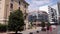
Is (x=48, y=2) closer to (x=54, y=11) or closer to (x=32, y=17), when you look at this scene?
(x=54, y=11)

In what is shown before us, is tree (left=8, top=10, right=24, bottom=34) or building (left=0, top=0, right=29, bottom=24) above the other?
building (left=0, top=0, right=29, bottom=24)

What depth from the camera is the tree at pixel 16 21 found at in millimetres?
2943

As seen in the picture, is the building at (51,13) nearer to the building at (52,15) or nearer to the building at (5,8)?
the building at (52,15)

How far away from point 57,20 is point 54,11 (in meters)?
0.12

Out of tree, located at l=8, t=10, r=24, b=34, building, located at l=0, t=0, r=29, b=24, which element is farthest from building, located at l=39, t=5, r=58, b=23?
building, located at l=0, t=0, r=29, b=24

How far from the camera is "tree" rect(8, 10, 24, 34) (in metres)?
2.94

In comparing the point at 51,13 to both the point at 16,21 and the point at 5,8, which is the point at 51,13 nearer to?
the point at 16,21

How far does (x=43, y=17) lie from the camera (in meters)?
1.84

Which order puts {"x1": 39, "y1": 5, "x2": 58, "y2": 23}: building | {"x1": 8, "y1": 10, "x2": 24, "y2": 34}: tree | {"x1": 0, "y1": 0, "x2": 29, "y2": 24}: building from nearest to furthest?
{"x1": 39, "y1": 5, "x2": 58, "y2": 23}: building < {"x1": 8, "y1": 10, "x2": 24, "y2": 34}: tree < {"x1": 0, "y1": 0, "x2": 29, "y2": 24}: building

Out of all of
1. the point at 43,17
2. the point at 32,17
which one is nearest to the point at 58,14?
the point at 43,17

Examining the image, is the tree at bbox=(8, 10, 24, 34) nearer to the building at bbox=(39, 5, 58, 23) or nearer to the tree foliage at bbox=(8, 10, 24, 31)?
the tree foliage at bbox=(8, 10, 24, 31)

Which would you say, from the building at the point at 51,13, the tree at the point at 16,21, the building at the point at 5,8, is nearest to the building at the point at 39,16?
the building at the point at 51,13

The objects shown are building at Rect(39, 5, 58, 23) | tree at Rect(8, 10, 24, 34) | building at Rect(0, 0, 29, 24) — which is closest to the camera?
building at Rect(39, 5, 58, 23)

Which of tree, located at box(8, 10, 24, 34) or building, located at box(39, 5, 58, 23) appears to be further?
tree, located at box(8, 10, 24, 34)
